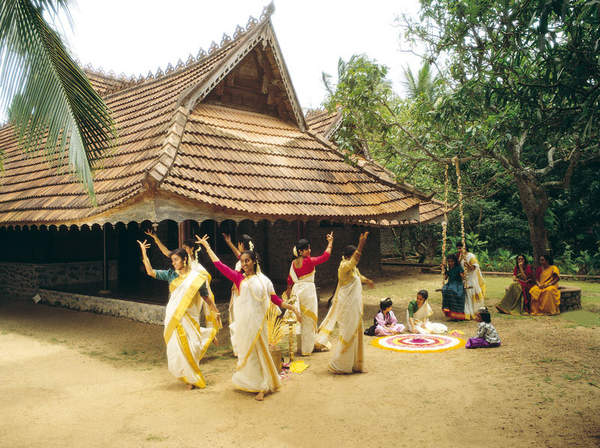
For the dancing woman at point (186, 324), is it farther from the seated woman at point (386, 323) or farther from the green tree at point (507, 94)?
the green tree at point (507, 94)

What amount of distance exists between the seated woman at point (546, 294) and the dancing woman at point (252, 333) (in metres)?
6.58

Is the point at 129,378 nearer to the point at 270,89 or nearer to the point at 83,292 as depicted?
the point at 83,292

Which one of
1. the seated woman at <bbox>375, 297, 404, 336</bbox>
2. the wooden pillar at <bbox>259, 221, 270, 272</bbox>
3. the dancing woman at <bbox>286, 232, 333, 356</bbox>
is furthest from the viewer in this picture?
the wooden pillar at <bbox>259, 221, 270, 272</bbox>

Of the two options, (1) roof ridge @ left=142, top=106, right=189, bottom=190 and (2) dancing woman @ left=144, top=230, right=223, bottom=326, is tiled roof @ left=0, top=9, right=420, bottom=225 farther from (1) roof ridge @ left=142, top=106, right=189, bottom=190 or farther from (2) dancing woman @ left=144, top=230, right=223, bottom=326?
(2) dancing woman @ left=144, top=230, right=223, bottom=326

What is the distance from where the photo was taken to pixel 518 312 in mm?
9242

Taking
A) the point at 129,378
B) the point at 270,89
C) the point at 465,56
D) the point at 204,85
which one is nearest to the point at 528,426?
the point at 129,378

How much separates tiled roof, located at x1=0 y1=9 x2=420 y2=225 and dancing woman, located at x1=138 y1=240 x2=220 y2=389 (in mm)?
1532

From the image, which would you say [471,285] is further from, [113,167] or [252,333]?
[113,167]

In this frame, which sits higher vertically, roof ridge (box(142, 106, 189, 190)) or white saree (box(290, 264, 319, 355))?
roof ridge (box(142, 106, 189, 190))

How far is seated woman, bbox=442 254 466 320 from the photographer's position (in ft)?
29.0

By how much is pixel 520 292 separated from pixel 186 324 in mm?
7201

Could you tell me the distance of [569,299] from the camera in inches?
366

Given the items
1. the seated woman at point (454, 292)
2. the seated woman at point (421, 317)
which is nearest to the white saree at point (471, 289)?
the seated woman at point (454, 292)

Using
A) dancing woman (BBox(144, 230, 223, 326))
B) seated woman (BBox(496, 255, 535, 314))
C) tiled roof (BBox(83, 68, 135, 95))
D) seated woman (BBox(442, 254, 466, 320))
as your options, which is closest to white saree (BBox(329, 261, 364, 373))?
dancing woman (BBox(144, 230, 223, 326))
